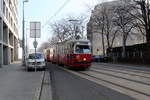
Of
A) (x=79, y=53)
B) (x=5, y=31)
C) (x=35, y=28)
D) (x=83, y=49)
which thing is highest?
(x=5, y=31)

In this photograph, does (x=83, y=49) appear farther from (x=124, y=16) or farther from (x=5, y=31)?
(x=124, y=16)

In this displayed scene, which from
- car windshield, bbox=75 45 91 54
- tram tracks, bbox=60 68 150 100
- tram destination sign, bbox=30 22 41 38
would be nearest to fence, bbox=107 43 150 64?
car windshield, bbox=75 45 91 54

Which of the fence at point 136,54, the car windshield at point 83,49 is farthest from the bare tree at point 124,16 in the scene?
the car windshield at point 83,49

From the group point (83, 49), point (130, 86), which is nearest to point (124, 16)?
point (83, 49)

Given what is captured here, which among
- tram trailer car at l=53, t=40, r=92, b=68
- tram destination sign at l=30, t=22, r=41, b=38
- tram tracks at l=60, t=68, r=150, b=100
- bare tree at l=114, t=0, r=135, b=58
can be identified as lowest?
tram tracks at l=60, t=68, r=150, b=100

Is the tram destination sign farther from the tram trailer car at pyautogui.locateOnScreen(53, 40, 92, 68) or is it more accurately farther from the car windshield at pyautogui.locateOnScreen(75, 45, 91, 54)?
the car windshield at pyautogui.locateOnScreen(75, 45, 91, 54)

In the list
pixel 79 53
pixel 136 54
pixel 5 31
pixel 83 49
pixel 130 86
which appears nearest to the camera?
pixel 130 86

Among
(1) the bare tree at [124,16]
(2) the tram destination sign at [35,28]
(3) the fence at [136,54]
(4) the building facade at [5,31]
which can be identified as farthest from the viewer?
(1) the bare tree at [124,16]

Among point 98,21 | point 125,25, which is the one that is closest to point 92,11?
point 98,21

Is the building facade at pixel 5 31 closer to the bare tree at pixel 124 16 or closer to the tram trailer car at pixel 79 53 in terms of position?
the tram trailer car at pixel 79 53

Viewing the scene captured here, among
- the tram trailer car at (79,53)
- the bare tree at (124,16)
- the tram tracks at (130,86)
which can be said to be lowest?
the tram tracks at (130,86)

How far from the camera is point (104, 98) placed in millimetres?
10289

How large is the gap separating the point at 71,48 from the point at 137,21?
25.9 metres

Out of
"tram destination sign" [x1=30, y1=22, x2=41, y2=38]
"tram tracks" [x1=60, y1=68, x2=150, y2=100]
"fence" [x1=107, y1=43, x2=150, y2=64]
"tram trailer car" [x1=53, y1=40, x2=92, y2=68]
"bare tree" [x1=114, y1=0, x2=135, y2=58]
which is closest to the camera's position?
"tram tracks" [x1=60, y1=68, x2=150, y2=100]
